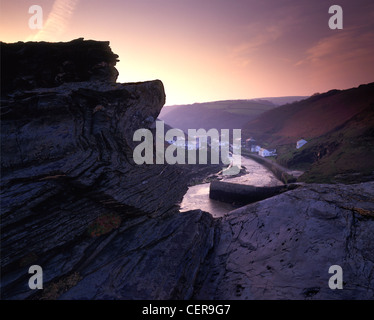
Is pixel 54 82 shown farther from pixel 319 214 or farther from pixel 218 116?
pixel 218 116

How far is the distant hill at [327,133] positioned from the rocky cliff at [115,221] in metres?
26.2

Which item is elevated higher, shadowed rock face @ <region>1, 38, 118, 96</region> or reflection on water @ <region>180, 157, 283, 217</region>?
shadowed rock face @ <region>1, 38, 118, 96</region>

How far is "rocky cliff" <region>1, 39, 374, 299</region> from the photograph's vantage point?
8.83 metres

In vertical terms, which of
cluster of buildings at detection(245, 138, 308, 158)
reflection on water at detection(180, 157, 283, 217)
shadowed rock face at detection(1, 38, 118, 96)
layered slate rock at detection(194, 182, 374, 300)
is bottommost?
reflection on water at detection(180, 157, 283, 217)

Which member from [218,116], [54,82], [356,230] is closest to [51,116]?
[54,82]

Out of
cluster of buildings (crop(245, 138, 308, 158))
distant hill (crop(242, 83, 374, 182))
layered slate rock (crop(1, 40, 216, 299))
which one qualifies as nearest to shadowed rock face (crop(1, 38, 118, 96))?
layered slate rock (crop(1, 40, 216, 299))

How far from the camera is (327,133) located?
207 ft

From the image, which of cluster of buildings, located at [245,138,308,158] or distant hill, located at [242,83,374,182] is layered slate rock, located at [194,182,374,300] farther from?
cluster of buildings, located at [245,138,308,158]

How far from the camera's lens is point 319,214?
12055mm

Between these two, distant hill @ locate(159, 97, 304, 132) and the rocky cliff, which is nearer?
the rocky cliff

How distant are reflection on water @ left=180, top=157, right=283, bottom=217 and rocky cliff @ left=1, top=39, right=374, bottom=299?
46.6 ft

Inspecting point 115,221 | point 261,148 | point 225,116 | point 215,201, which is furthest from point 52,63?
point 225,116

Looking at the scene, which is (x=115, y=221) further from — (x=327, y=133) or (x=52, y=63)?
(x=327, y=133)

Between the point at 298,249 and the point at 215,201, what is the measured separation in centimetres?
2616
